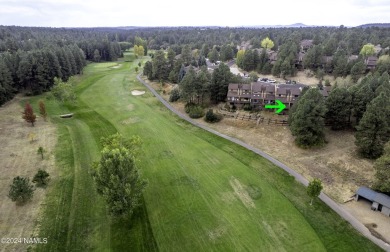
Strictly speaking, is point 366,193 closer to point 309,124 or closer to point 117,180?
point 309,124

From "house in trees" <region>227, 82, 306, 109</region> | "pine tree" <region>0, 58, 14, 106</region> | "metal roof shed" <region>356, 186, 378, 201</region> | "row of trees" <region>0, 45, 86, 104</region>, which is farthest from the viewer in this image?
"row of trees" <region>0, 45, 86, 104</region>

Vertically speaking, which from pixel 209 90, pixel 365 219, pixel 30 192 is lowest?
pixel 365 219

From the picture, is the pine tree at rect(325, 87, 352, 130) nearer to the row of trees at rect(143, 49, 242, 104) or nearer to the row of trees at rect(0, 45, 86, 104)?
the row of trees at rect(143, 49, 242, 104)

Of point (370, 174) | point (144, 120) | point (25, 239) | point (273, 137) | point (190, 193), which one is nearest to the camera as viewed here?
point (25, 239)

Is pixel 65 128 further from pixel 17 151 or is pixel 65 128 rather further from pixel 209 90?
pixel 209 90

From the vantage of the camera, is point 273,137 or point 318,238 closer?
point 318,238

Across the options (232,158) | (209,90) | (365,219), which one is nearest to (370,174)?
(365,219)

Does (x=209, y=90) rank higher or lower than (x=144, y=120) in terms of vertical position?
higher

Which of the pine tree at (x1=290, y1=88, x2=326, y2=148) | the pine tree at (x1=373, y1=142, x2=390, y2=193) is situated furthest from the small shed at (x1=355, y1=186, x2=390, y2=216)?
the pine tree at (x1=290, y1=88, x2=326, y2=148)
